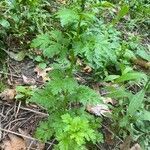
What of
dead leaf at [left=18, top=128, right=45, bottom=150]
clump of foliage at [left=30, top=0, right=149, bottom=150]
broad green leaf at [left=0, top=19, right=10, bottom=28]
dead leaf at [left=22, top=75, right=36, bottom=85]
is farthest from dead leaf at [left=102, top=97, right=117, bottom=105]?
broad green leaf at [left=0, top=19, right=10, bottom=28]

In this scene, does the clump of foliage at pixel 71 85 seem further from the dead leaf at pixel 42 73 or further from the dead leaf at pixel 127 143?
the dead leaf at pixel 42 73

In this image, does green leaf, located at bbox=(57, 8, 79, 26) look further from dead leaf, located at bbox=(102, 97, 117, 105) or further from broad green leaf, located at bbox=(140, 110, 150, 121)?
dead leaf, located at bbox=(102, 97, 117, 105)

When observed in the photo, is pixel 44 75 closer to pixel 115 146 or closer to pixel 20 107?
pixel 20 107

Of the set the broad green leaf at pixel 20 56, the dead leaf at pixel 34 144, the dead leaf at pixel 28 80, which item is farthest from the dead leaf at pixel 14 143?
the broad green leaf at pixel 20 56

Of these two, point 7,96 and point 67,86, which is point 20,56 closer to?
point 7,96

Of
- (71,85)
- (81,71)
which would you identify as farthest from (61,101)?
(81,71)
